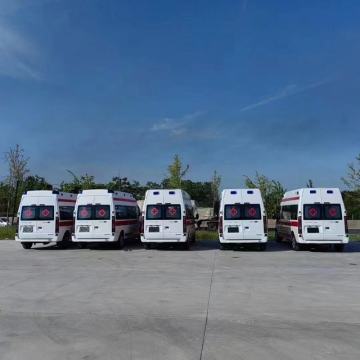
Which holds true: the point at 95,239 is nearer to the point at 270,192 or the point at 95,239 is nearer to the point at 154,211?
the point at 154,211

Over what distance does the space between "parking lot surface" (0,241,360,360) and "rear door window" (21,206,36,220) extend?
20.1ft

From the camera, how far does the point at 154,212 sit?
79.8 ft

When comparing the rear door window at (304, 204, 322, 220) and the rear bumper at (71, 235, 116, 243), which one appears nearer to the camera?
the rear door window at (304, 204, 322, 220)

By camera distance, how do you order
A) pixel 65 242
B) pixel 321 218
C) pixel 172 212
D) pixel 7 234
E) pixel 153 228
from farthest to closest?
1. pixel 7 234
2. pixel 65 242
3. pixel 172 212
4. pixel 153 228
5. pixel 321 218

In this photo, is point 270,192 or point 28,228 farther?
point 270,192

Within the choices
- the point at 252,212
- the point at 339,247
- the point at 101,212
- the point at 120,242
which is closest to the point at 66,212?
the point at 101,212

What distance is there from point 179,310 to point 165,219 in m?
14.2

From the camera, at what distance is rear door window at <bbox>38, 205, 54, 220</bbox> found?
2495cm

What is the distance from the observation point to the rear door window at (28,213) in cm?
2498


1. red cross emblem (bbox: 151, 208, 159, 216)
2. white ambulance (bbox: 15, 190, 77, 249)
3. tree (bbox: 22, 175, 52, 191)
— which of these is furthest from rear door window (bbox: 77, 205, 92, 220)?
tree (bbox: 22, 175, 52, 191)

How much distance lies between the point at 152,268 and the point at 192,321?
8331 mm

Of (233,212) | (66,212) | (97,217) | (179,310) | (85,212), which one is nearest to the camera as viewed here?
(179,310)

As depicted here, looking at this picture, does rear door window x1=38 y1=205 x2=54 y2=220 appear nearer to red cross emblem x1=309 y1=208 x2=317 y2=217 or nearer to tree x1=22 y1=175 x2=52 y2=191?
red cross emblem x1=309 y1=208 x2=317 y2=217

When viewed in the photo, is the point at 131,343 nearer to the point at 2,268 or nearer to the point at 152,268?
the point at 152,268
